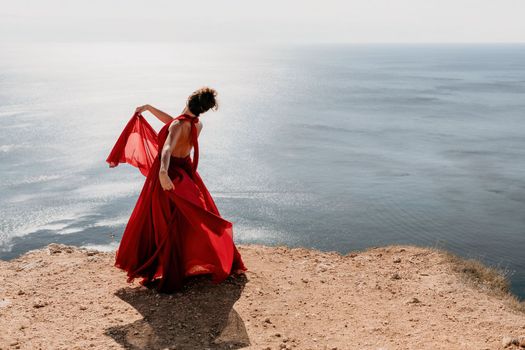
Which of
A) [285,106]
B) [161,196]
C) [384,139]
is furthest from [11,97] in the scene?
[161,196]

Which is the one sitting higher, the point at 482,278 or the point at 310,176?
the point at 482,278

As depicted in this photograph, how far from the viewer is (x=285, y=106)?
61.0 meters

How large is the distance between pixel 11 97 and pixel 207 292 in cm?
6206

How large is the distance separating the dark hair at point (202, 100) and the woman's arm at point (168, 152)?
0.29m

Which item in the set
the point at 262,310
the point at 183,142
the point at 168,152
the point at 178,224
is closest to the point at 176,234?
the point at 178,224

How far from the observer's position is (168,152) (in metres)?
6.37

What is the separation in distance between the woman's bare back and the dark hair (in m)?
0.22

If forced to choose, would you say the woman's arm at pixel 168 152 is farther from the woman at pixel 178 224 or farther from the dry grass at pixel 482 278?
the dry grass at pixel 482 278

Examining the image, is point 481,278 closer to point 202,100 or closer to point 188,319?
point 188,319

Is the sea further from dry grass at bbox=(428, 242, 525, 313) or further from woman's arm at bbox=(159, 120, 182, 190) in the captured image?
woman's arm at bbox=(159, 120, 182, 190)

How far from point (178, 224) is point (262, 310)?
4.98 ft

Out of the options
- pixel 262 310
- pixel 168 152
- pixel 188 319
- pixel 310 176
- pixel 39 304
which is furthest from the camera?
pixel 310 176

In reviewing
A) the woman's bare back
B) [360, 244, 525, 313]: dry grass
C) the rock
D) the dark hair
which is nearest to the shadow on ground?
the rock

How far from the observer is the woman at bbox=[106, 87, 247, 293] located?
6.50 metres
